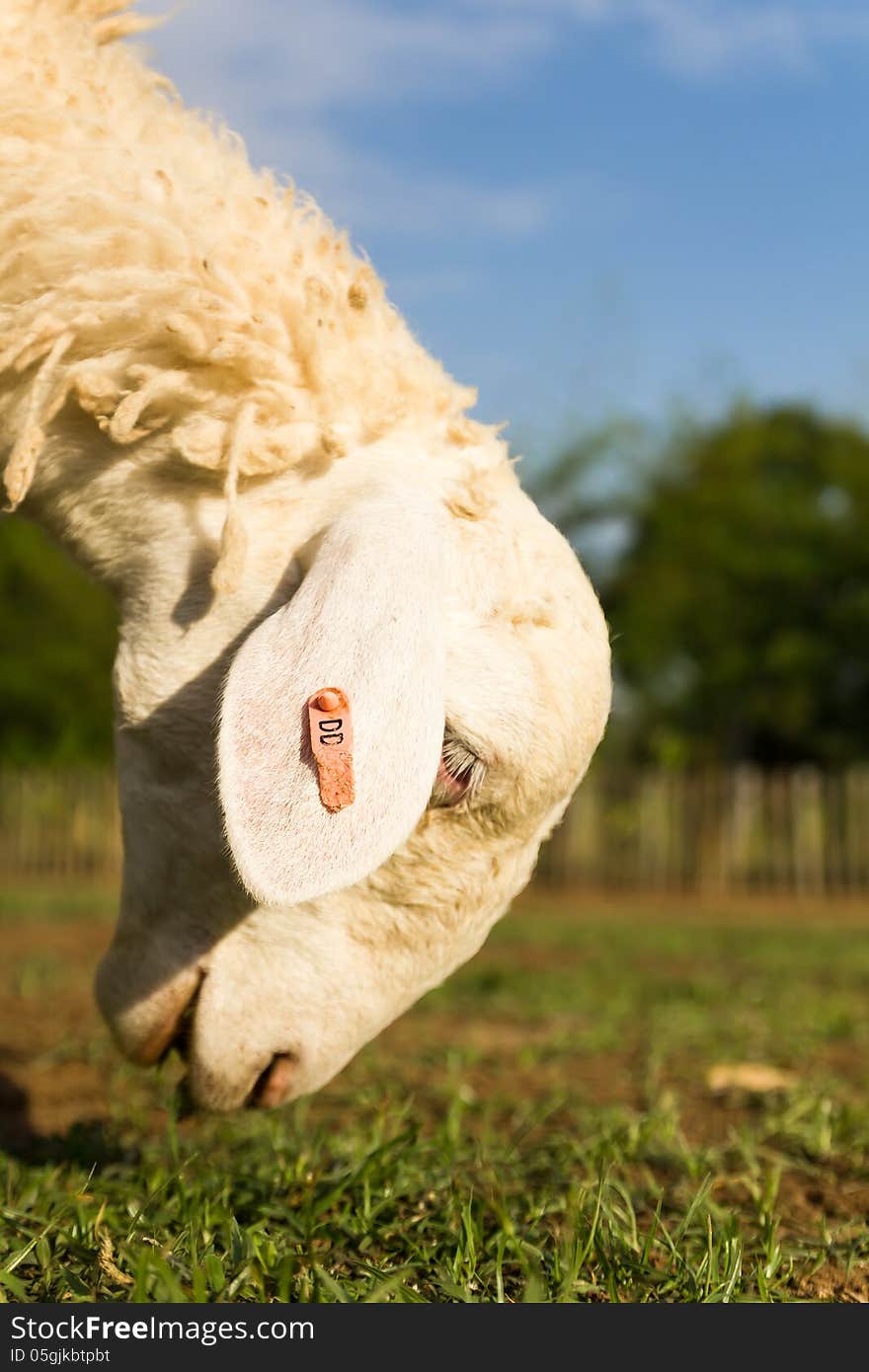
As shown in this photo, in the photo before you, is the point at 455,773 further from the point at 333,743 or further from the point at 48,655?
the point at 48,655

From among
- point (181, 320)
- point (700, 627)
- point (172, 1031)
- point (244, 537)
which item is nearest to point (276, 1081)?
point (172, 1031)

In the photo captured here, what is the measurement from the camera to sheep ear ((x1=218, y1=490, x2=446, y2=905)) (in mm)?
2188

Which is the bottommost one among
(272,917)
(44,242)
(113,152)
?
(272,917)

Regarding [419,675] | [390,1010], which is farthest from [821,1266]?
[419,675]

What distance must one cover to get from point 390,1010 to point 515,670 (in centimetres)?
76

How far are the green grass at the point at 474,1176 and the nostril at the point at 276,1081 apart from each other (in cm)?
21

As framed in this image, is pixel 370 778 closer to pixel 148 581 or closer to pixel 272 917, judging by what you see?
pixel 272 917

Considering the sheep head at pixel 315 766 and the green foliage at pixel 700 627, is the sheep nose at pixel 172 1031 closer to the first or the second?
the sheep head at pixel 315 766

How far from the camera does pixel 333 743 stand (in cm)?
224

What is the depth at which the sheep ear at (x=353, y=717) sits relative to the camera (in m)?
2.19

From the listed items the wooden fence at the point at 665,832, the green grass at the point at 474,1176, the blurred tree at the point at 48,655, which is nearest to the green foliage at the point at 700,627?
the blurred tree at the point at 48,655

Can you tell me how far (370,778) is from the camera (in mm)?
2232

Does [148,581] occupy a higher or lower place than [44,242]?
lower

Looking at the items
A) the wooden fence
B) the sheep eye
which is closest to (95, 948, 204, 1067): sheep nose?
the sheep eye
